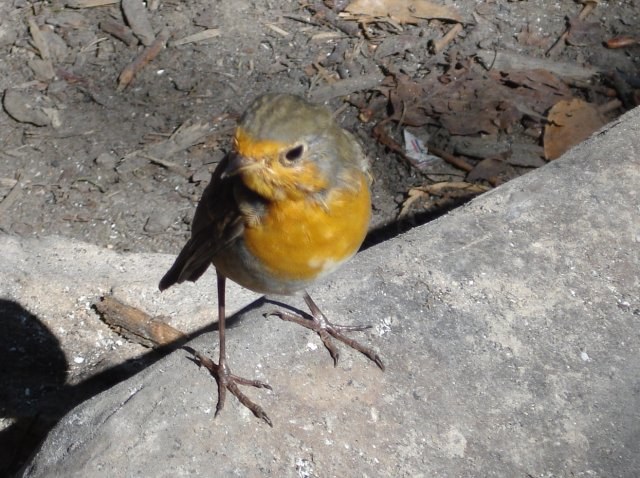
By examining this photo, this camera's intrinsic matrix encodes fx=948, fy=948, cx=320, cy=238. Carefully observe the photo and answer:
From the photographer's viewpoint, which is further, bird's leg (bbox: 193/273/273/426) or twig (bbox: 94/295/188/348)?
twig (bbox: 94/295/188/348)

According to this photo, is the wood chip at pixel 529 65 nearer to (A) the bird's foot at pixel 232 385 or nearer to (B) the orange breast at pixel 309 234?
(B) the orange breast at pixel 309 234

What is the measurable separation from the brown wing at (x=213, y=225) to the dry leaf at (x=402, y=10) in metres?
2.73

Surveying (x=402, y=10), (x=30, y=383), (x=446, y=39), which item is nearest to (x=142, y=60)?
(x=402, y=10)

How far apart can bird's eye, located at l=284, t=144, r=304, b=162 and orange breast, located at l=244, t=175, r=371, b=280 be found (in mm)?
130

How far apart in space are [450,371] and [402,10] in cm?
301

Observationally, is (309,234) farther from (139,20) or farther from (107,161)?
(139,20)

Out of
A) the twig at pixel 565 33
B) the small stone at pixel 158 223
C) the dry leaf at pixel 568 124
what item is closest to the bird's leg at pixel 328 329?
the small stone at pixel 158 223

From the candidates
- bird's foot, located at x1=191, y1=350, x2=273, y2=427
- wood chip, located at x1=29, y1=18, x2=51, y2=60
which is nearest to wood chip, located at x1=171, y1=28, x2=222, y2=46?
wood chip, located at x1=29, y1=18, x2=51, y2=60

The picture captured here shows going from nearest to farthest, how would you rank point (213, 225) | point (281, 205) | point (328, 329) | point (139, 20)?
1. point (281, 205)
2. point (213, 225)
3. point (328, 329)
4. point (139, 20)

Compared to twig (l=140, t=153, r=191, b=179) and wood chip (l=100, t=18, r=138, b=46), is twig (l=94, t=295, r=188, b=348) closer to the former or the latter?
twig (l=140, t=153, r=191, b=179)

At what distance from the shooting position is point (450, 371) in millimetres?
2889

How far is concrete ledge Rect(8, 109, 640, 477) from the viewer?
264 centimetres

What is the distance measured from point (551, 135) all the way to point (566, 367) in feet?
6.77

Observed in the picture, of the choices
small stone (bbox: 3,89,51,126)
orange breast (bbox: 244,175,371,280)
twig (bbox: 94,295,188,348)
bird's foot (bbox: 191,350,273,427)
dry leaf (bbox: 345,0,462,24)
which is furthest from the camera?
dry leaf (bbox: 345,0,462,24)
